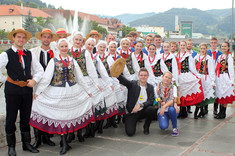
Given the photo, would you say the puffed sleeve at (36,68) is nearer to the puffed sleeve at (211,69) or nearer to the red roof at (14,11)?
the puffed sleeve at (211,69)

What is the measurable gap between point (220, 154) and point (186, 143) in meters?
0.73

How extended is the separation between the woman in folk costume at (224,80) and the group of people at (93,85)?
0.07ft

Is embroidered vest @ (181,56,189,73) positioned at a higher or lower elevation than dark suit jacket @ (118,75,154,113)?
higher

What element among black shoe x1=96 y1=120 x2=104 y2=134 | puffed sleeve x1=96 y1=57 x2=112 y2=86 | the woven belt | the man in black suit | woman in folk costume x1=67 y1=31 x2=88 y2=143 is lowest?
black shoe x1=96 y1=120 x2=104 y2=134

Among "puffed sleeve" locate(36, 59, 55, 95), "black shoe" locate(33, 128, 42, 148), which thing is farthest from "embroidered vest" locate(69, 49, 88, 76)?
"black shoe" locate(33, 128, 42, 148)

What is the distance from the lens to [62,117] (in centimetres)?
451

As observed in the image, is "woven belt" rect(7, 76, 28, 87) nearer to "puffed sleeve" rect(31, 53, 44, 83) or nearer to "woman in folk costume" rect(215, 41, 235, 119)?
"puffed sleeve" rect(31, 53, 44, 83)

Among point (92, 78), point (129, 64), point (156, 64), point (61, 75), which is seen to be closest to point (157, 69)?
point (156, 64)

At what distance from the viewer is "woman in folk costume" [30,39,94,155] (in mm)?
4504

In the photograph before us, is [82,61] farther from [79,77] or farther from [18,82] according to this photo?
[18,82]

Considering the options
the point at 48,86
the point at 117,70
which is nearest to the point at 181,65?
the point at 117,70

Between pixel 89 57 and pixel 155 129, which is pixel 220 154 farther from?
pixel 89 57

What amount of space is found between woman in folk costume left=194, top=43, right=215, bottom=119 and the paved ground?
90 centimetres

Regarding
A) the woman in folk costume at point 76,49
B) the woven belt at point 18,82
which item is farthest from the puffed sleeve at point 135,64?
the woven belt at point 18,82
